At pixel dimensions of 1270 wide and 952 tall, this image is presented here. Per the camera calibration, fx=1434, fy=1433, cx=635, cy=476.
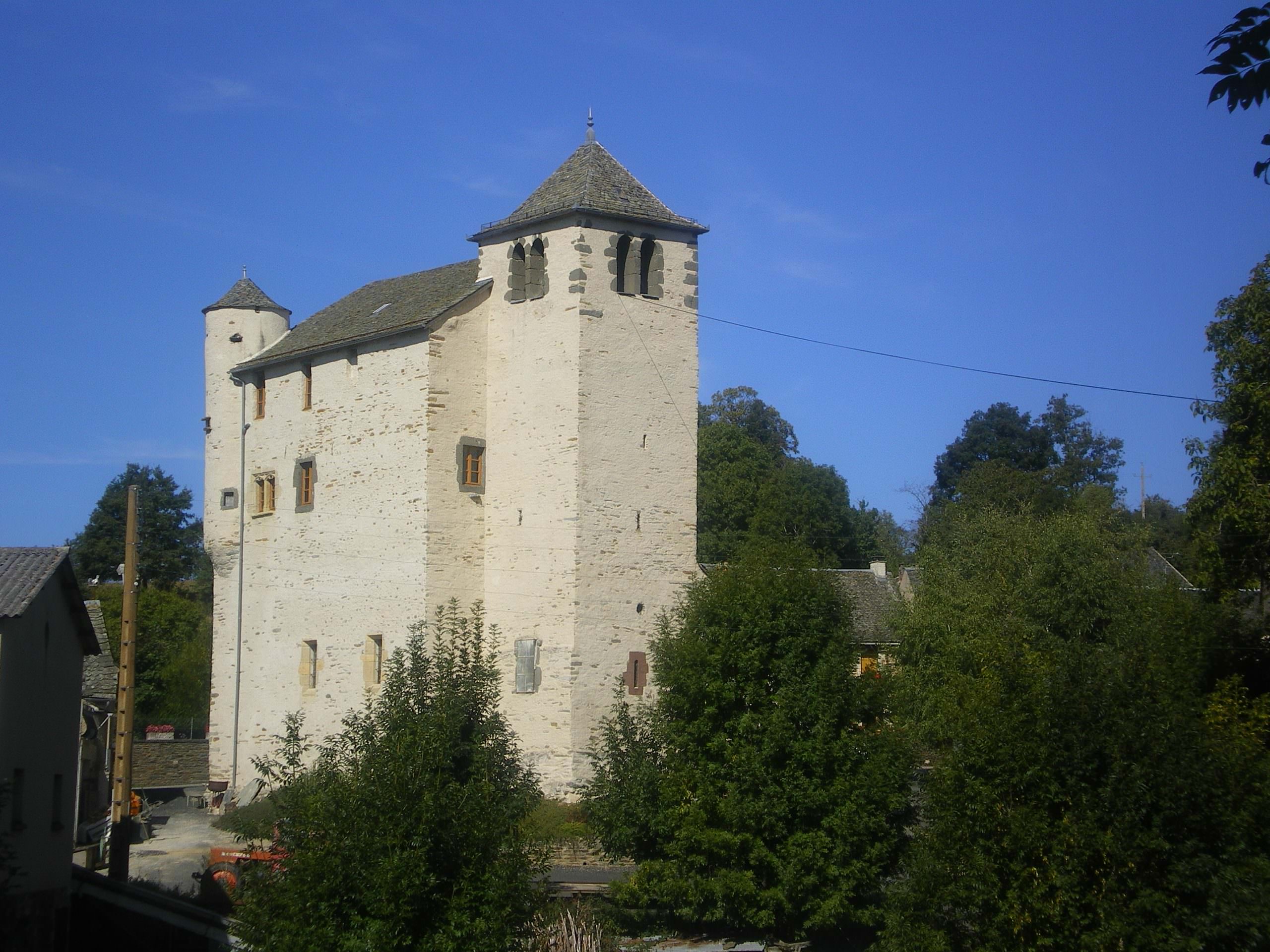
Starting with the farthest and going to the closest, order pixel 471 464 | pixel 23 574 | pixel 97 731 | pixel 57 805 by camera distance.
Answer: pixel 97 731 < pixel 471 464 < pixel 57 805 < pixel 23 574

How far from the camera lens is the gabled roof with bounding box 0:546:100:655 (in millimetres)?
20562

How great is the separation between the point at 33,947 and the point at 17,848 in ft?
4.82

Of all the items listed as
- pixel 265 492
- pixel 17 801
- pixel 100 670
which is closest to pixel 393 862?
pixel 17 801

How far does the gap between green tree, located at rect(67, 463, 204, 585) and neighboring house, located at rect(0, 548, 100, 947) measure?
50.8 metres

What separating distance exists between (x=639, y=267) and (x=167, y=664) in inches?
1361

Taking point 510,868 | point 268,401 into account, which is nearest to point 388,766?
point 510,868

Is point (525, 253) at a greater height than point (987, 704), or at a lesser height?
greater

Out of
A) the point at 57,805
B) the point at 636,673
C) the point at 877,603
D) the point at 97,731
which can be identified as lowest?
the point at 57,805

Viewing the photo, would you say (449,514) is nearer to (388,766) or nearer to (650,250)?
(650,250)

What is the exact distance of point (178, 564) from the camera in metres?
75.8

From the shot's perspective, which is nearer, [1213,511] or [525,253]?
[1213,511]

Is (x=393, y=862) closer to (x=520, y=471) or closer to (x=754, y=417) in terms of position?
(x=520, y=471)

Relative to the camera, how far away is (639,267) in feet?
105

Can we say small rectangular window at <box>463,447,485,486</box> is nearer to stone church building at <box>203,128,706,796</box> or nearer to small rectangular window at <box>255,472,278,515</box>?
stone church building at <box>203,128,706,796</box>
